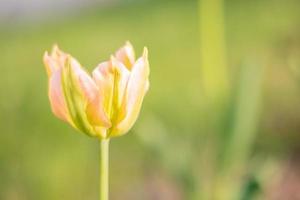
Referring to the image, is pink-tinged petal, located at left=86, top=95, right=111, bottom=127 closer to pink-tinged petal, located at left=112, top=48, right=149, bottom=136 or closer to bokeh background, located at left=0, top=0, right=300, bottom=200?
pink-tinged petal, located at left=112, top=48, right=149, bottom=136

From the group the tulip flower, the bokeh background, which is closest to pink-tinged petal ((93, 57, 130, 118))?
the tulip flower

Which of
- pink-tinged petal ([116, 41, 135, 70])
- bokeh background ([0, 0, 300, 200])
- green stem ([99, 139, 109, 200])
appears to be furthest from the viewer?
bokeh background ([0, 0, 300, 200])

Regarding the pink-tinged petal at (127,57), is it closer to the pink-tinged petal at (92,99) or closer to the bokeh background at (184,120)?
the pink-tinged petal at (92,99)

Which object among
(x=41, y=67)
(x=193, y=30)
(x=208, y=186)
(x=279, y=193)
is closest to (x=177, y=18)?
(x=193, y=30)

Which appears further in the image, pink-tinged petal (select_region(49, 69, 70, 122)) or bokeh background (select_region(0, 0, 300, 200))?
bokeh background (select_region(0, 0, 300, 200))

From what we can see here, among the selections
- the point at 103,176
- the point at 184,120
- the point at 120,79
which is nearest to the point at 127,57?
the point at 120,79
